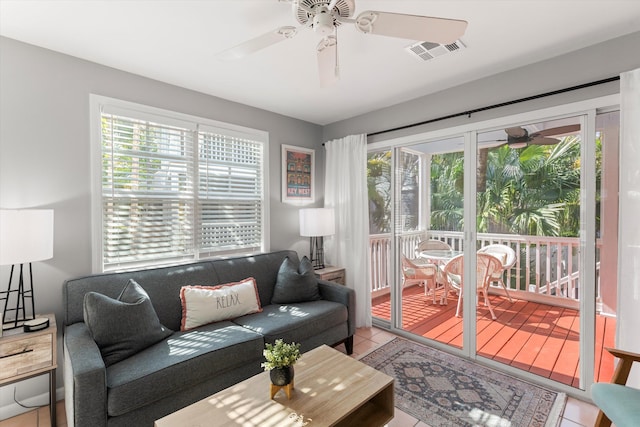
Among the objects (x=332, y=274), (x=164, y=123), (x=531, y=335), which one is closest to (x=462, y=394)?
(x=531, y=335)

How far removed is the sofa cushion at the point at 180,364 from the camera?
164 cm

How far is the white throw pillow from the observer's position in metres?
2.41

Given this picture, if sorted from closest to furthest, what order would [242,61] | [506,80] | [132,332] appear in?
[132,332], [242,61], [506,80]

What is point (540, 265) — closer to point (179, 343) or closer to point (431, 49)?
point (431, 49)

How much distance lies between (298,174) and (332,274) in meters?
1.36

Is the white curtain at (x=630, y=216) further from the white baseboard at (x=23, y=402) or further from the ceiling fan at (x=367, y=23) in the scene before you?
the white baseboard at (x=23, y=402)

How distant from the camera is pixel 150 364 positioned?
5.86 ft

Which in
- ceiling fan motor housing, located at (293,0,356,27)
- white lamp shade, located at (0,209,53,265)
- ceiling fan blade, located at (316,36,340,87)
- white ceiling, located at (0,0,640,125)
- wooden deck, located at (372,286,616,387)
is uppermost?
white ceiling, located at (0,0,640,125)

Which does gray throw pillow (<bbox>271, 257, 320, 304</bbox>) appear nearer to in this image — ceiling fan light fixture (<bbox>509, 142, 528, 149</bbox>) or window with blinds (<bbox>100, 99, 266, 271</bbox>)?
window with blinds (<bbox>100, 99, 266, 271</bbox>)

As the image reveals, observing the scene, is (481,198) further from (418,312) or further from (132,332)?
(132,332)

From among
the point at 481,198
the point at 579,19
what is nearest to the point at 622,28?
the point at 579,19

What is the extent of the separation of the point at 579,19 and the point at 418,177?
1.73 meters

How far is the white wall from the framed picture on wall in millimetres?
1662

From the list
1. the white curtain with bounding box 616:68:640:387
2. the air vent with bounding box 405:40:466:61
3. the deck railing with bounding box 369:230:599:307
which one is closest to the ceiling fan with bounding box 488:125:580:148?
the white curtain with bounding box 616:68:640:387
